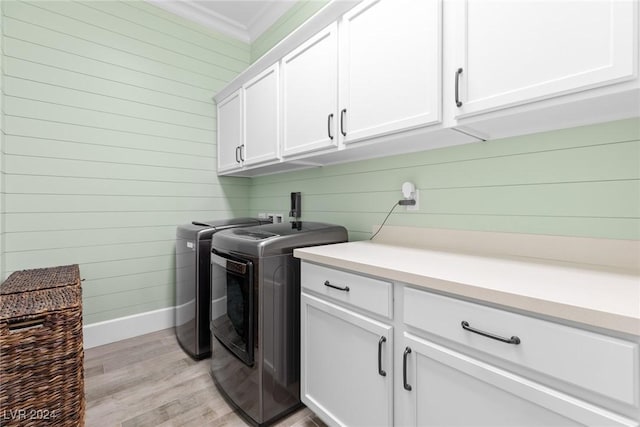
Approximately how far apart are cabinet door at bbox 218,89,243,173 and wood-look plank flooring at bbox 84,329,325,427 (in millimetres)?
1610

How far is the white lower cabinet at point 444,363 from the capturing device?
670mm

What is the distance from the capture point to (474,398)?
881 mm

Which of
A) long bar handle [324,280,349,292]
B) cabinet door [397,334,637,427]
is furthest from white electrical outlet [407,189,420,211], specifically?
cabinet door [397,334,637,427]

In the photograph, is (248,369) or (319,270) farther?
(248,369)

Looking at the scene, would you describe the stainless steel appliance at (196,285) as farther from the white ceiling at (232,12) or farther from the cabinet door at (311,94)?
the white ceiling at (232,12)

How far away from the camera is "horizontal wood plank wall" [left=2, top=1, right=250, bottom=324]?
2057mm

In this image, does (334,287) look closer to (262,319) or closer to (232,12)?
(262,319)

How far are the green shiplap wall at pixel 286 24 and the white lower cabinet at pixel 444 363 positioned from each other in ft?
7.08

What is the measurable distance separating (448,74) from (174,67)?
2.51m

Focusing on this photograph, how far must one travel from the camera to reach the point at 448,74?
118 centimetres

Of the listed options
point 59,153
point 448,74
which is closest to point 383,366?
point 448,74

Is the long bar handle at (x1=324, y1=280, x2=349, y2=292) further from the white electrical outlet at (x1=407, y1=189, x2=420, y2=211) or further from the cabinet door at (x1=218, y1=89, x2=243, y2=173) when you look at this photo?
the cabinet door at (x1=218, y1=89, x2=243, y2=173)

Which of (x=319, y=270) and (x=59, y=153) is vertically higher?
(x=59, y=153)

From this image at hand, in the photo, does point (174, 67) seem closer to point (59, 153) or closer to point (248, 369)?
point (59, 153)
